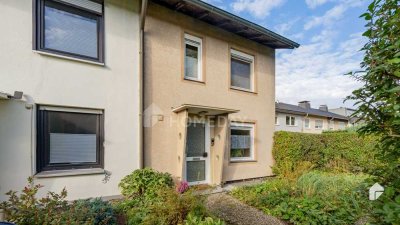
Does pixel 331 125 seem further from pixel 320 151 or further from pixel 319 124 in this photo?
pixel 320 151

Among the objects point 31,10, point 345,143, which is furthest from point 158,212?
point 345,143

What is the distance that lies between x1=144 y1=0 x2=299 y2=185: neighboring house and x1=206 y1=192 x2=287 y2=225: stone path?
1582 mm

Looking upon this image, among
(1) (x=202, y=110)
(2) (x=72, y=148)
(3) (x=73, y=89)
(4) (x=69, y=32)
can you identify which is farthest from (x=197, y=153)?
(4) (x=69, y=32)

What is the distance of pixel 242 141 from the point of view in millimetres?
9438

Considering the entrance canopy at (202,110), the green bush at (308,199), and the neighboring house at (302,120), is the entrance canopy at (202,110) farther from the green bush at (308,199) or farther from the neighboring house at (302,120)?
the neighboring house at (302,120)

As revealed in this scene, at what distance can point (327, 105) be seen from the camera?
36281mm

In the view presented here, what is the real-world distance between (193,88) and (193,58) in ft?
3.66

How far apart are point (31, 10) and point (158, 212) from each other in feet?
17.3

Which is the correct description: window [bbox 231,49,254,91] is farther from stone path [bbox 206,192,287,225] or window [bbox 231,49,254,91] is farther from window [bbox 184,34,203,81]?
stone path [bbox 206,192,287,225]

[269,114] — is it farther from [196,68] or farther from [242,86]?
[196,68]

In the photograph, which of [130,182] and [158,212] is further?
[130,182]

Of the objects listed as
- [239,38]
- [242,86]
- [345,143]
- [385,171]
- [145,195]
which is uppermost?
[239,38]

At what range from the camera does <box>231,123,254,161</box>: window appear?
9.19m

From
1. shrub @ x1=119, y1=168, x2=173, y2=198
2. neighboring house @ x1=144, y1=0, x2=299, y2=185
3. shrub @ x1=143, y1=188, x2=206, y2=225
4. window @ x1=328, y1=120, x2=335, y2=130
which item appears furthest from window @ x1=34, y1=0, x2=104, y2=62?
window @ x1=328, y1=120, x2=335, y2=130
